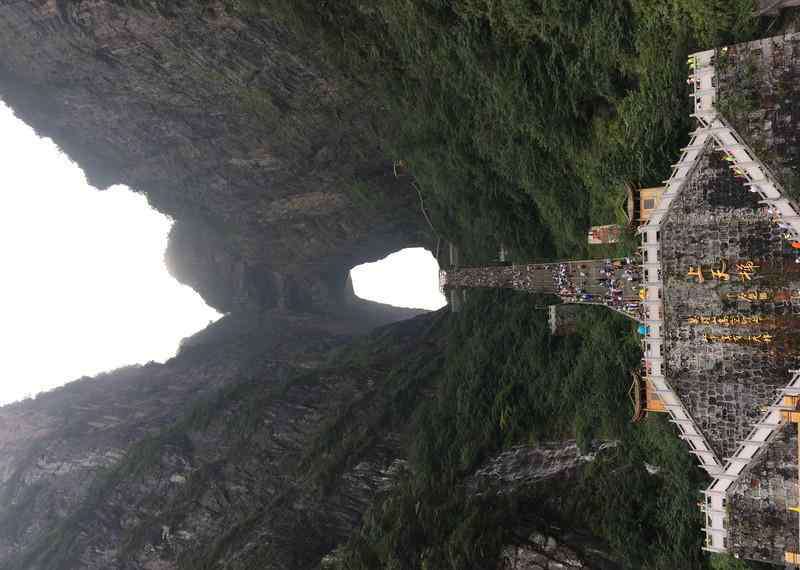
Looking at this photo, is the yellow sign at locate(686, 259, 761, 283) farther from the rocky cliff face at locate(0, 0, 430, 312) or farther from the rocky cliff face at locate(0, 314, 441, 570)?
the rocky cliff face at locate(0, 0, 430, 312)

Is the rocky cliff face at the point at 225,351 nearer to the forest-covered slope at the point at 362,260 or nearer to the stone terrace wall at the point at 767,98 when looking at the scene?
the forest-covered slope at the point at 362,260

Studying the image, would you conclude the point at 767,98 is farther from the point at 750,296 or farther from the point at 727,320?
the point at 727,320

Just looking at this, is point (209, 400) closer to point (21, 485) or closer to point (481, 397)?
point (21, 485)

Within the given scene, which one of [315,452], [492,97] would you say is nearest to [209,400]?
[315,452]

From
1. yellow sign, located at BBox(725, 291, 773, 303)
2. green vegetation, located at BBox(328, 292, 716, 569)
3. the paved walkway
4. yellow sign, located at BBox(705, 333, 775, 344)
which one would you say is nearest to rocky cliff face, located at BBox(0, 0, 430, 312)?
the paved walkway

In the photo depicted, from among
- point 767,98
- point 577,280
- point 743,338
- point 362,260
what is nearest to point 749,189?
point 767,98

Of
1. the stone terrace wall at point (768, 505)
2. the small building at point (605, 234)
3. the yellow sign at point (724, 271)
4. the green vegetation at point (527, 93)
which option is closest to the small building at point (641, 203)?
the green vegetation at point (527, 93)
